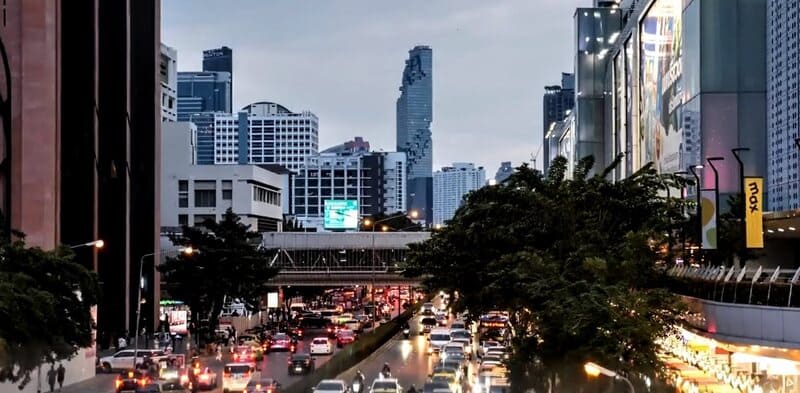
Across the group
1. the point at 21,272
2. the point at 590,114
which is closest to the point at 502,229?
the point at 21,272

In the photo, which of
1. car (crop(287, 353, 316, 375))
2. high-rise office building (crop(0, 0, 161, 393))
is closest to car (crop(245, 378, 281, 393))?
high-rise office building (crop(0, 0, 161, 393))

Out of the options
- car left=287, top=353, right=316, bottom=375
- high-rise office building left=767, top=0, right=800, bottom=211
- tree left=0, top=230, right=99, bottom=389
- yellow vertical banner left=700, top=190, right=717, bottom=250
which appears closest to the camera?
tree left=0, top=230, right=99, bottom=389

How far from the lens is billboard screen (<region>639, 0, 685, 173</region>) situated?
66938 mm

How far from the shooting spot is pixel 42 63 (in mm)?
56781

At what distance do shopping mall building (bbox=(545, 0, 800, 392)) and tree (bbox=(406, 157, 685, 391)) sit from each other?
6.32 ft

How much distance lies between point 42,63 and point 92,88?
663 inches

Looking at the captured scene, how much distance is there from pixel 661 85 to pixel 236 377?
35257mm

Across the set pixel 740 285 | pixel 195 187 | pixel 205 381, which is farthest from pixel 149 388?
pixel 195 187

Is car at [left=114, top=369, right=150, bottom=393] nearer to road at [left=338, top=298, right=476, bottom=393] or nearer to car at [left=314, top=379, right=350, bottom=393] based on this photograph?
car at [left=314, top=379, right=350, bottom=393]

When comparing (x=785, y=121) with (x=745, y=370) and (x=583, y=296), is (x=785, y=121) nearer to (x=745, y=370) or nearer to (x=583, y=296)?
(x=745, y=370)

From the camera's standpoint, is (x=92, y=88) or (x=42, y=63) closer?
(x=42, y=63)

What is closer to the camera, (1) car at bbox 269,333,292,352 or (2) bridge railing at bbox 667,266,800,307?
(2) bridge railing at bbox 667,266,800,307

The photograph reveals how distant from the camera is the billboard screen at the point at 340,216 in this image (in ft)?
486

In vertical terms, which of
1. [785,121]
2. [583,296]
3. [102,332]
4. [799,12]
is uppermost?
[799,12]
